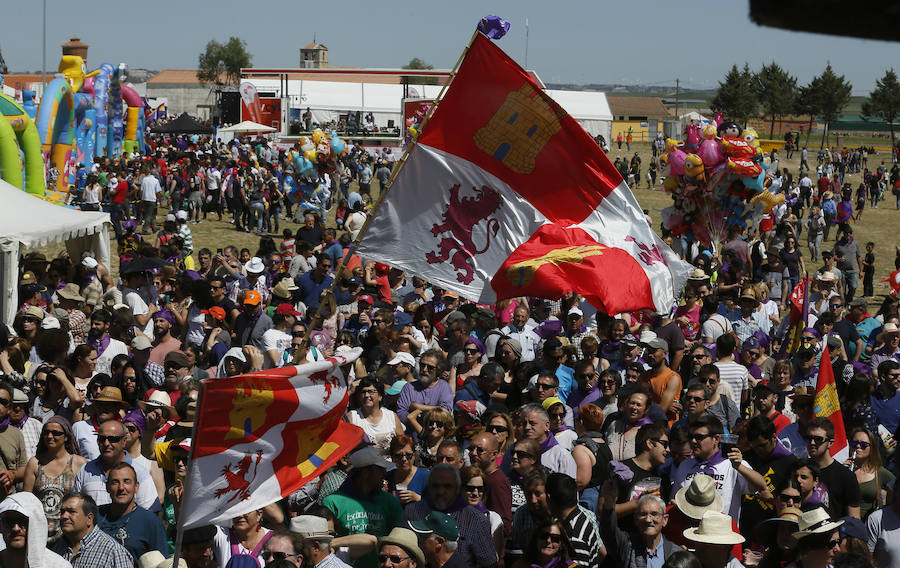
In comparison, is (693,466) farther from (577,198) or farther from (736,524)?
(577,198)

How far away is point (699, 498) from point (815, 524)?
670mm

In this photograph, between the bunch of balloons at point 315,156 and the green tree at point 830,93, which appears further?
the green tree at point 830,93

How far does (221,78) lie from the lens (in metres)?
123

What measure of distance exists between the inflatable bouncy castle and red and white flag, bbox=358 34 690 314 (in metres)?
15.1

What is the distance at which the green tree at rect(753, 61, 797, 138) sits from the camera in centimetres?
7488

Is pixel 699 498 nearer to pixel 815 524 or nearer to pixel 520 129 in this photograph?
pixel 815 524

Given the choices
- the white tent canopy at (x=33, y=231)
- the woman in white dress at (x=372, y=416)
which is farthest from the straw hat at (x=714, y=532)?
the white tent canopy at (x=33, y=231)

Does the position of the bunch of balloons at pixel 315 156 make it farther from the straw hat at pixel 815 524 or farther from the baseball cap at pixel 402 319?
the straw hat at pixel 815 524

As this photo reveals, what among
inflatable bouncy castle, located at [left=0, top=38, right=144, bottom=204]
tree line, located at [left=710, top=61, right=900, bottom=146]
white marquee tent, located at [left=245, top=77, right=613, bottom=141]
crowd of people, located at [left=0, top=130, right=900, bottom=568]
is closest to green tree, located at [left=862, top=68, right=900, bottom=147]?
tree line, located at [left=710, top=61, right=900, bottom=146]

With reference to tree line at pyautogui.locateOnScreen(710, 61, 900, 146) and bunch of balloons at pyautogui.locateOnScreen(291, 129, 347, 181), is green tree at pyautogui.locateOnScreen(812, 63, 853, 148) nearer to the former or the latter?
tree line at pyautogui.locateOnScreen(710, 61, 900, 146)

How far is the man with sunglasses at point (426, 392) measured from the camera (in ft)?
26.5

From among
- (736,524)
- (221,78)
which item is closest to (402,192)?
(736,524)

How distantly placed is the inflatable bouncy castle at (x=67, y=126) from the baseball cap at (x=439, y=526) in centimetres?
1649

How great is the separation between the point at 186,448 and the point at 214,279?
16.3ft
